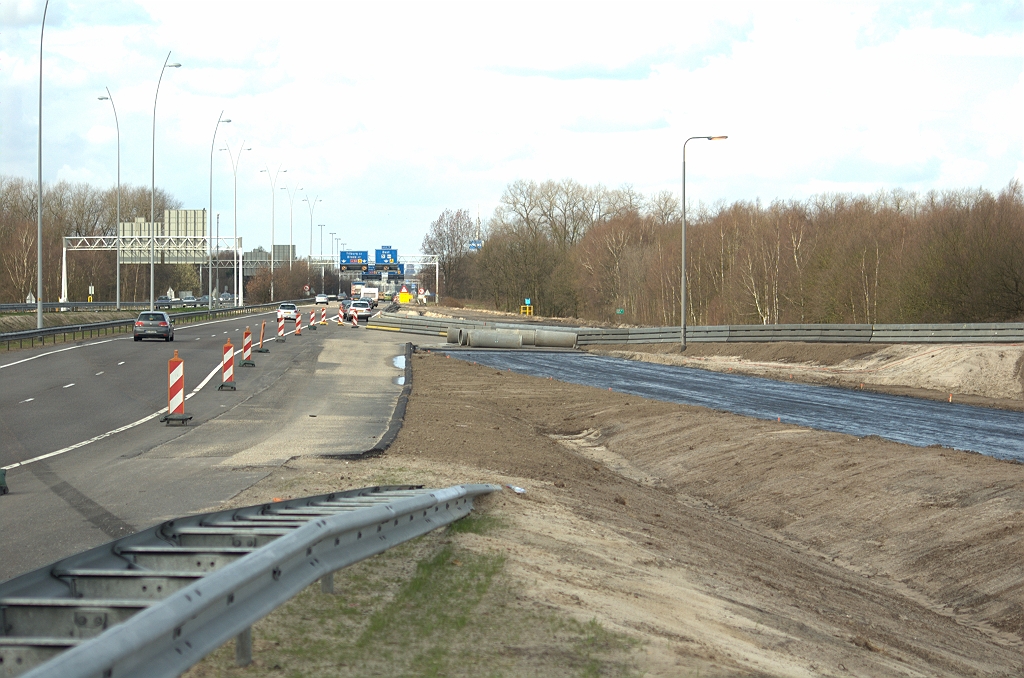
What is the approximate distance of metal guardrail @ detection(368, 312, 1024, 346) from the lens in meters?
40.8

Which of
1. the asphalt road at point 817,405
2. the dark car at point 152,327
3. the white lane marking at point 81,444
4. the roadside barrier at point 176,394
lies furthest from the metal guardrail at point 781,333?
the roadside barrier at point 176,394

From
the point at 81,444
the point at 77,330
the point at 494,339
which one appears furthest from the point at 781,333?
the point at 81,444

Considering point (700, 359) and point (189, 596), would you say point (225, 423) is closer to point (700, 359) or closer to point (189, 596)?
point (189, 596)

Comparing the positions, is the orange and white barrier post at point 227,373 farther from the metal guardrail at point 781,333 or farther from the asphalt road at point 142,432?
the metal guardrail at point 781,333

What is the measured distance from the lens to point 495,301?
139 metres

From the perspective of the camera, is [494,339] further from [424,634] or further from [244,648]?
[244,648]

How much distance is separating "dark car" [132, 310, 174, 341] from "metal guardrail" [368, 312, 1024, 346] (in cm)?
1712

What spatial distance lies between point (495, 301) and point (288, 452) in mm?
122853

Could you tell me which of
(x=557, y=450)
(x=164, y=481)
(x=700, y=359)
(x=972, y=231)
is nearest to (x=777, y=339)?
(x=700, y=359)

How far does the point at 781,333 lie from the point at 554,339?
45.0 feet

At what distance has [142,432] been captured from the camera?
1981 cm

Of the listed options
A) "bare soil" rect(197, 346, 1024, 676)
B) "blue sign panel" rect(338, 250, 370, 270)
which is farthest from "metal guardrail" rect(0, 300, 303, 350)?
"blue sign panel" rect(338, 250, 370, 270)

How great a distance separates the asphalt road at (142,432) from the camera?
1100 cm

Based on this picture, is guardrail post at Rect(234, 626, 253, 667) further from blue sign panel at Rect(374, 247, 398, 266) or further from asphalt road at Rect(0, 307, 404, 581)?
blue sign panel at Rect(374, 247, 398, 266)
